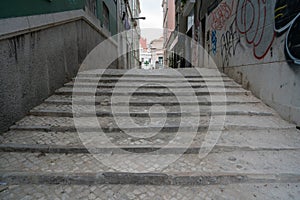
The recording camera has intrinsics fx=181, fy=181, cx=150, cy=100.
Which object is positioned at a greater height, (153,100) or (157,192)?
(153,100)

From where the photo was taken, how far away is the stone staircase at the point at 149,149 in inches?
72.1

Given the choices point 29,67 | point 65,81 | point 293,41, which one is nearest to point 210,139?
point 293,41

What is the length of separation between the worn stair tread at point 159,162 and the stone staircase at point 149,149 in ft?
0.04

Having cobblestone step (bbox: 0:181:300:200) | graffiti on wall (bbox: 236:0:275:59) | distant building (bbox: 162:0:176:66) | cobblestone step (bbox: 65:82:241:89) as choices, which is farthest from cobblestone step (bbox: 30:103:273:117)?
distant building (bbox: 162:0:176:66)

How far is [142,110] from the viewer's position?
3361 mm

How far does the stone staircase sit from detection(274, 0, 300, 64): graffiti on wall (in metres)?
1.10

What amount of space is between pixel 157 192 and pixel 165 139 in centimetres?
90

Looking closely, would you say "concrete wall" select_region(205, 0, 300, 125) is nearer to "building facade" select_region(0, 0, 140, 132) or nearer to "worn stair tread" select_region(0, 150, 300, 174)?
"worn stair tread" select_region(0, 150, 300, 174)

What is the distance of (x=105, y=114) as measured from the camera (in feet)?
10.4

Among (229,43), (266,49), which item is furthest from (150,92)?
(229,43)

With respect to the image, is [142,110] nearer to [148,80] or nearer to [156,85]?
[156,85]

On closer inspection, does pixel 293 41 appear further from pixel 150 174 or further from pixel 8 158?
pixel 8 158

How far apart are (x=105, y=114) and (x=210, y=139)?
1779mm

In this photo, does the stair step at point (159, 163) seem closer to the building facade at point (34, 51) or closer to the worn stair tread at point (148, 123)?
the worn stair tread at point (148, 123)
